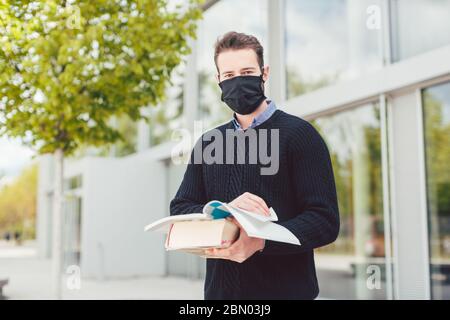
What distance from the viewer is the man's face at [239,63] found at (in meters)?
1.65

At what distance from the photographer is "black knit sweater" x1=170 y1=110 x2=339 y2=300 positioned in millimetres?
1512

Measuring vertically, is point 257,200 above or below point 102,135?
below

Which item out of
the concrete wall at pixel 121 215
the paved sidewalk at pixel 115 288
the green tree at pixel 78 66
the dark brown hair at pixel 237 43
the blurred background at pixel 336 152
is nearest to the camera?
the dark brown hair at pixel 237 43

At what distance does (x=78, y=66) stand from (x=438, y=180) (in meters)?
5.19

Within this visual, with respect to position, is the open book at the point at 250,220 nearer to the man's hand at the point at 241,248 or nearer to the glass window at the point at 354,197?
the man's hand at the point at 241,248

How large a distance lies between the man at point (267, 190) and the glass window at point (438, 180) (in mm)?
5304

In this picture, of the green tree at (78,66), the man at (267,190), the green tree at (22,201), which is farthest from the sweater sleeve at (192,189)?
the green tree at (22,201)

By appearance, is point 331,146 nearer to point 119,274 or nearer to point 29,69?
point 119,274

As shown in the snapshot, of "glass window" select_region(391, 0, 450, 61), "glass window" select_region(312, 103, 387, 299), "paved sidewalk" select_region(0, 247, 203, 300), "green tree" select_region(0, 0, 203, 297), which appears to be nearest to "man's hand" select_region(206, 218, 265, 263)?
"green tree" select_region(0, 0, 203, 297)

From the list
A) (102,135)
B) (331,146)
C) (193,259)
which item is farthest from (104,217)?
(102,135)

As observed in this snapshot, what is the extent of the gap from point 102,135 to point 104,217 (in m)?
6.76

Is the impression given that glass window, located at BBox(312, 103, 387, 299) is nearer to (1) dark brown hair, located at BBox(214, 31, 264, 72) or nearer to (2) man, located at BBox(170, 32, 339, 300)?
(2) man, located at BBox(170, 32, 339, 300)

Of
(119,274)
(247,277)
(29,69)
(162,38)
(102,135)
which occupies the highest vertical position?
(162,38)

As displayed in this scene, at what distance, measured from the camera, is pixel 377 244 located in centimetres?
1241
